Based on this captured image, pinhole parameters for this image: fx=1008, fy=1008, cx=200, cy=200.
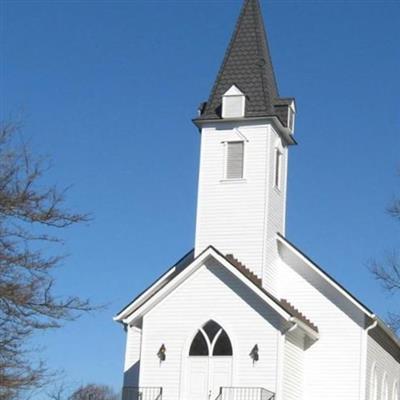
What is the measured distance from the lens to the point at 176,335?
98.6 feet

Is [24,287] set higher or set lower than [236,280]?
lower

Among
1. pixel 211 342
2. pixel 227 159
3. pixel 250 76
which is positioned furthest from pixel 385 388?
pixel 250 76

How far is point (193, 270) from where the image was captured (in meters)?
30.3

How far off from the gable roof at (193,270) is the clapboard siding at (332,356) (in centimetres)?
50

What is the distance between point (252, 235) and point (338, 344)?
14.4 ft

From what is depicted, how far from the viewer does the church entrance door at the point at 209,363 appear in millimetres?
29344

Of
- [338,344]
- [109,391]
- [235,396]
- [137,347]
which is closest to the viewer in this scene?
[235,396]

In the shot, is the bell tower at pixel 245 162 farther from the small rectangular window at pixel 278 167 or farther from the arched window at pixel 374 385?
the arched window at pixel 374 385

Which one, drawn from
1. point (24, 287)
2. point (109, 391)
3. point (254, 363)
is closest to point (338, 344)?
point (254, 363)

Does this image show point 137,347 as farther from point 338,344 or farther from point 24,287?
point 24,287

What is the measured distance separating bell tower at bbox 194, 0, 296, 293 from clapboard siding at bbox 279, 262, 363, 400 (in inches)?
74.8

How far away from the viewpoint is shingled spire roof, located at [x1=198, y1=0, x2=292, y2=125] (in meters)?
33.5

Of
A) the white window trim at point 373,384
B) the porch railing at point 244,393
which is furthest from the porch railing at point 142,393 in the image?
the white window trim at point 373,384

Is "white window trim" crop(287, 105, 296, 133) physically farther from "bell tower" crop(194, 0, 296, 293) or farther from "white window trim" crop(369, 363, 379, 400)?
"white window trim" crop(369, 363, 379, 400)
